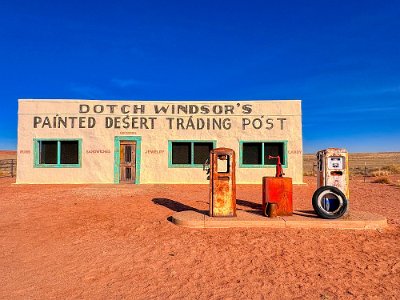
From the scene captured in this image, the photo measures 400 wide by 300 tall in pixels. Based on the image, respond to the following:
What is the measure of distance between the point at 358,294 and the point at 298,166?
37.6ft

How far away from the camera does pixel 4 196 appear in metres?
11.2

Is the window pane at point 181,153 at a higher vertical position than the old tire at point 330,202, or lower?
higher

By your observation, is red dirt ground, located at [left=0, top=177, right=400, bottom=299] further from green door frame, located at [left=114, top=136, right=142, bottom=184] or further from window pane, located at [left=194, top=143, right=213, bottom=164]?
window pane, located at [left=194, top=143, right=213, bottom=164]

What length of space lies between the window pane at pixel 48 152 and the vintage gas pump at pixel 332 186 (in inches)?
490

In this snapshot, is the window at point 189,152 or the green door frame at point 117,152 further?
the window at point 189,152

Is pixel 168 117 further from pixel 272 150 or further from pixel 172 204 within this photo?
pixel 172 204

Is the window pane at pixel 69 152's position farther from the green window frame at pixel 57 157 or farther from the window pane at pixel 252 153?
the window pane at pixel 252 153

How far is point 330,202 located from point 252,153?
318 inches

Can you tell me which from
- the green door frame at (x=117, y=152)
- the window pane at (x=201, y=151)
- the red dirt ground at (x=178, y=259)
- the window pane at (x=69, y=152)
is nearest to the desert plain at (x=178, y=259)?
the red dirt ground at (x=178, y=259)

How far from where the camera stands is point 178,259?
485 cm

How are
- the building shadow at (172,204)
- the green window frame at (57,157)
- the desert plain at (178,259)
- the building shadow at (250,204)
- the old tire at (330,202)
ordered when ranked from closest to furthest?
the desert plain at (178,259) < the old tire at (330,202) < the building shadow at (172,204) < the building shadow at (250,204) < the green window frame at (57,157)

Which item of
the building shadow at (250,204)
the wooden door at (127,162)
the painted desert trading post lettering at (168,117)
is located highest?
the painted desert trading post lettering at (168,117)

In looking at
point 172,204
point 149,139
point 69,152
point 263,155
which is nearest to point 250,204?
point 172,204

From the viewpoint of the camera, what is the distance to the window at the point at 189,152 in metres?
14.9
